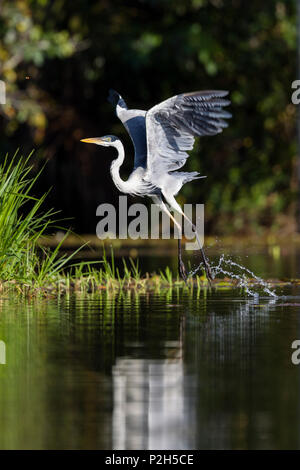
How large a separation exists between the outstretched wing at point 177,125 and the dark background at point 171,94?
34.3 feet

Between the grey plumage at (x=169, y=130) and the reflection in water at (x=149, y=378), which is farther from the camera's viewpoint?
the grey plumage at (x=169, y=130)

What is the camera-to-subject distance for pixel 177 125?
1245cm

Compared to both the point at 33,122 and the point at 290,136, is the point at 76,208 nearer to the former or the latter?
the point at 33,122

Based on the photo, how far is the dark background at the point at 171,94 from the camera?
933 inches

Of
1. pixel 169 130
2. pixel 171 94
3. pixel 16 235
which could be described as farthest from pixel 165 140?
pixel 171 94

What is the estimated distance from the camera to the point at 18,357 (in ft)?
23.7

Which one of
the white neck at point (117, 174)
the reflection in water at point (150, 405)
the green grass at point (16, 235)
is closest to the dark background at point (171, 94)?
the white neck at point (117, 174)

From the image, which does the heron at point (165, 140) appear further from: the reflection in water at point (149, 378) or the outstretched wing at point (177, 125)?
the reflection in water at point (149, 378)

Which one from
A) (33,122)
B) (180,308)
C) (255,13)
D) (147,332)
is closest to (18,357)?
(147,332)

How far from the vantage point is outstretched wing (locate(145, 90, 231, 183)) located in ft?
39.7

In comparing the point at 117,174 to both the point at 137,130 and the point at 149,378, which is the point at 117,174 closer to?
the point at 137,130

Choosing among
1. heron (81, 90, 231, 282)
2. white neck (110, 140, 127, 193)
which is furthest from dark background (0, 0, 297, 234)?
white neck (110, 140, 127, 193)

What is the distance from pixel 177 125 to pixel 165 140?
27 cm

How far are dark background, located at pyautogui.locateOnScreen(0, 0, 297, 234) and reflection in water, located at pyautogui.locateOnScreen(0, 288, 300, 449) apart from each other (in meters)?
14.2
